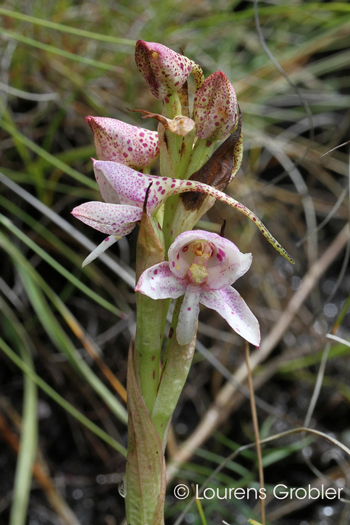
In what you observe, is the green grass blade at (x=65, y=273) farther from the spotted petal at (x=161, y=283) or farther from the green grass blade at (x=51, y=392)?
the spotted petal at (x=161, y=283)

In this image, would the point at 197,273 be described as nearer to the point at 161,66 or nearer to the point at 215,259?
the point at 215,259

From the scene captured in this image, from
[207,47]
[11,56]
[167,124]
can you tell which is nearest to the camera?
[167,124]

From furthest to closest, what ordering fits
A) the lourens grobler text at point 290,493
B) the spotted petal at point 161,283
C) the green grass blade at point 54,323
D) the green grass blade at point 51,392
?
the lourens grobler text at point 290,493, the green grass blade at point 54,323, the green grass blade at point 51,392, the spotted petal at point 161,283

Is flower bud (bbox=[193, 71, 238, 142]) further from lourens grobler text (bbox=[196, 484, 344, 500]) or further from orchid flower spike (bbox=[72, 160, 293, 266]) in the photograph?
lourens grobler text (bbox=[196, 484, 344, 500])

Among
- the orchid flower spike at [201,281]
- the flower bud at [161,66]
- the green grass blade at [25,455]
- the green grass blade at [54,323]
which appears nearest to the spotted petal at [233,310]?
the orchid flower spike at [201,281]

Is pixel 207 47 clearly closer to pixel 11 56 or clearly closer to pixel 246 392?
pixel 11 56

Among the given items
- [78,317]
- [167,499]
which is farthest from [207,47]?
[167,499]

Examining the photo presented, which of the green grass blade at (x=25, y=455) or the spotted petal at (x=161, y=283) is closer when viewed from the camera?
the spotted petal at (x=161, y=283)
